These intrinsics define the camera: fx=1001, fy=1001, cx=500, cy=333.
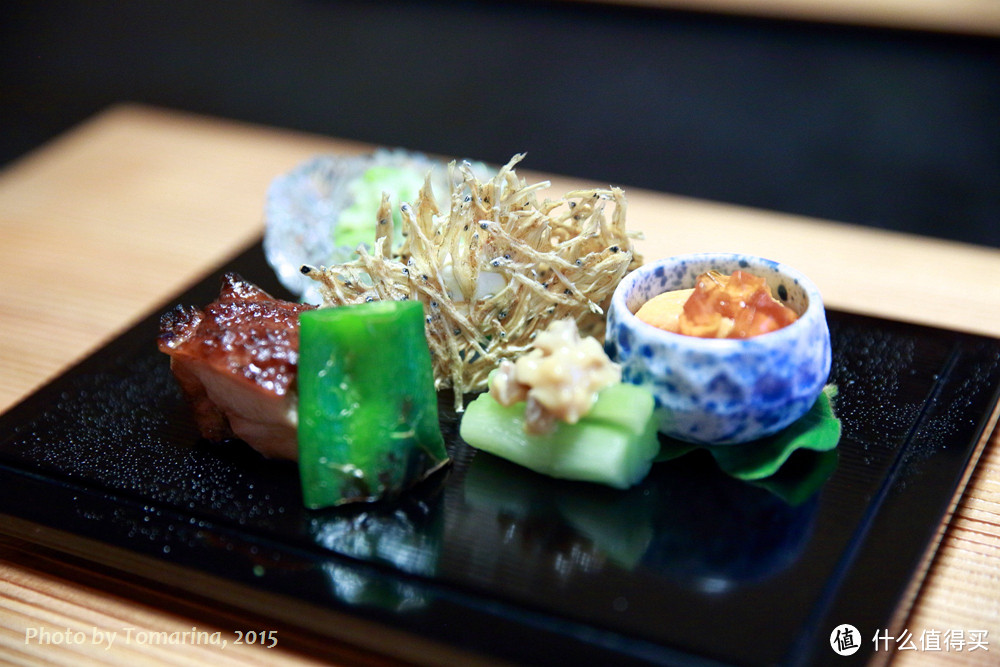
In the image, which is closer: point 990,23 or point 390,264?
point 390,264

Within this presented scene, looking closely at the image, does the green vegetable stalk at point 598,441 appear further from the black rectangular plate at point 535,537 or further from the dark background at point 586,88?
the dark background at point 586,88

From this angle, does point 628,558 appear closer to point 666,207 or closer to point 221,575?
point 221,575

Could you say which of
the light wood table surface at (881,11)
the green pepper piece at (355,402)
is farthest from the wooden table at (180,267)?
the light wood table surface at (881,11)

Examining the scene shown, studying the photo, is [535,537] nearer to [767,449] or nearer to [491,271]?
[767,449]

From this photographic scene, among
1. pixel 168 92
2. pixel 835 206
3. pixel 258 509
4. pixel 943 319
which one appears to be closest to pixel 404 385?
pixel 258 509

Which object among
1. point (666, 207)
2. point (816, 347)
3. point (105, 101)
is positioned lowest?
point (105, 101)

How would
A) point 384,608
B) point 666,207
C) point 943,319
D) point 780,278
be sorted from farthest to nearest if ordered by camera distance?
point 666,207 → point 943,319 → point 780,278 → point 384,608

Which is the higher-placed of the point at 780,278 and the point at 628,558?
the point at 780,278

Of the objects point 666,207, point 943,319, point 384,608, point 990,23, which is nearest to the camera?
point 384,608
